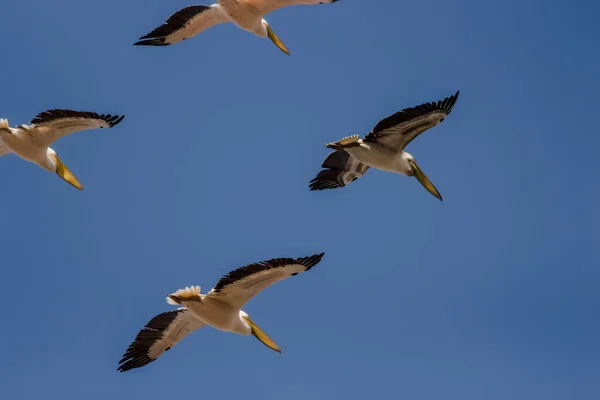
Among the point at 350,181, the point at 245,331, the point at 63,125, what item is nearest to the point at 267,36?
the point at 350,181

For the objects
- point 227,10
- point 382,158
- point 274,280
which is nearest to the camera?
point 274,280

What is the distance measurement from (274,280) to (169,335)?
7.66 feet

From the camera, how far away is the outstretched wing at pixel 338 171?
16.9m

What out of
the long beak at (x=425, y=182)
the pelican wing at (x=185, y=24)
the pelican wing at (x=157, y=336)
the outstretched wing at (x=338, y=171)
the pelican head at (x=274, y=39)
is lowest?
the pelican wing at (x=157, y=336)

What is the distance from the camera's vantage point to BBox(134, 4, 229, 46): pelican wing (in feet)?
54.0

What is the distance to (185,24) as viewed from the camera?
16.7m

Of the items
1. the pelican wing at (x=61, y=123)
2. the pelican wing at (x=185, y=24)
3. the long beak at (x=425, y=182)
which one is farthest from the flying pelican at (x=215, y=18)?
the long beak at (x=425, y=182)

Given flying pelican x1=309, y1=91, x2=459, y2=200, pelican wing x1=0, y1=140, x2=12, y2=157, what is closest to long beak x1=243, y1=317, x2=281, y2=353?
flying pelican x1=309, y1=91, x2=459, y2=200

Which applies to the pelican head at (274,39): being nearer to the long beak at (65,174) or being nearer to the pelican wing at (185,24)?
the pelican wing at (185,24)

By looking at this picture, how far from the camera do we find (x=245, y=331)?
13.9 metres

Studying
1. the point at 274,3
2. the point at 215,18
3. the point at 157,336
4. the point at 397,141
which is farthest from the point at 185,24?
the point at 157,336

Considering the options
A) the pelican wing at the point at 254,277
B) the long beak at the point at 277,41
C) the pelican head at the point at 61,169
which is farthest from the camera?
the long beak at the point at 277,41

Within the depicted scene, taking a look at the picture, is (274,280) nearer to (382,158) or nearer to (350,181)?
(382,158)

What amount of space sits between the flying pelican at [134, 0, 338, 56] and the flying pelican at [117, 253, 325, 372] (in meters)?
5.18
